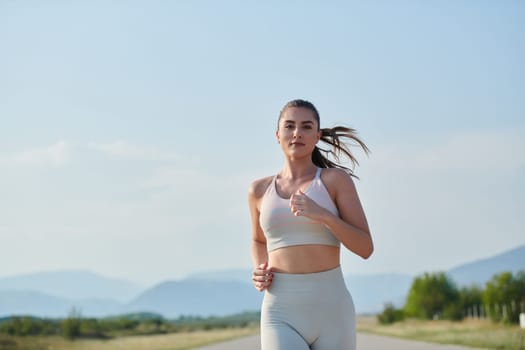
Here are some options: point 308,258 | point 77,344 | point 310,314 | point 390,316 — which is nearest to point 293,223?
point 308,258

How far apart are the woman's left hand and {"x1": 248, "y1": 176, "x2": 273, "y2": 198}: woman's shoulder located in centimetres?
56

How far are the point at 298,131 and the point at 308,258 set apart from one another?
0.67 meters

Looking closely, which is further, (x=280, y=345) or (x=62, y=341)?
(x=62, y=341)

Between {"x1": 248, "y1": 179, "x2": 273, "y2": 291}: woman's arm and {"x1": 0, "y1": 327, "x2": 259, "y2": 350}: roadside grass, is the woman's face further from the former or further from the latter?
{"x1": 0, "y1": 327, "x2": 259, "y2": 350}: roadside grass

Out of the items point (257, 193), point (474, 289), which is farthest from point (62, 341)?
point (474, 289)

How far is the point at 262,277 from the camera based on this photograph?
503cm

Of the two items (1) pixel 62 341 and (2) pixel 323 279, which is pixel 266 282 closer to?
(2) pixel 323 279

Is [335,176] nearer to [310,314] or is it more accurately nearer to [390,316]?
[310,314]

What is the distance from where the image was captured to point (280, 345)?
482 cm

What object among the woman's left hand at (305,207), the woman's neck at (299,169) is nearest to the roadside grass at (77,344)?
the woman's neck at (299,169)

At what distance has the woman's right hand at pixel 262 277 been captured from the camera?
502 cm

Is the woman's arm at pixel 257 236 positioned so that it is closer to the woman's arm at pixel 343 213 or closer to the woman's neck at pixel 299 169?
the woman's neck at pixel 299 169

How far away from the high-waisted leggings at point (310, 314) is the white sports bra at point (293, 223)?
18 cm

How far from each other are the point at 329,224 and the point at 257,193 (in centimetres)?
65
